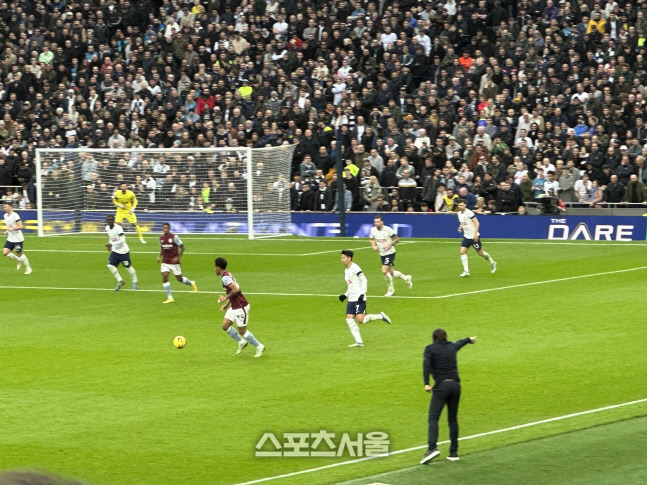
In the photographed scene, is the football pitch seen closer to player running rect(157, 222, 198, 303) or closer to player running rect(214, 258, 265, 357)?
player running rect(214, 258, 265, 357)

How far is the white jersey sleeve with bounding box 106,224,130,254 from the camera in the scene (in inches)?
1225

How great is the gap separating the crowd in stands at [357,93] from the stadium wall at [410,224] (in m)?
Answer: 0.59

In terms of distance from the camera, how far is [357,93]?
47.1m

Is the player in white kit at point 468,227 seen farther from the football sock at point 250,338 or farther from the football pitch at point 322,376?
the football sock at point 250,338

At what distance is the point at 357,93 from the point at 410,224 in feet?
23.0

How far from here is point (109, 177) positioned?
45969 mm

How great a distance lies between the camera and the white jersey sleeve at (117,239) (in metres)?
31.1

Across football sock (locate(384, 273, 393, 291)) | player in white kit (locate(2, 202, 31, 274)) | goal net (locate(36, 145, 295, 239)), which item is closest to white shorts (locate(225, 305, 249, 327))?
football sock (locate(384, 273, 393, 291))

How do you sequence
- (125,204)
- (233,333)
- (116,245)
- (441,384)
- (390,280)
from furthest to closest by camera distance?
(125,204)
(116,245)
(390,280)
(233,333)
(441,384)

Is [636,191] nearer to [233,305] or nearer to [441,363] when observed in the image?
[233,305]

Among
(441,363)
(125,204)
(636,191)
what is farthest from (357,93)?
(441,363)

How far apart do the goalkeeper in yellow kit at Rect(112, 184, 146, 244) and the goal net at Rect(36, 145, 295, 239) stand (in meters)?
1.47

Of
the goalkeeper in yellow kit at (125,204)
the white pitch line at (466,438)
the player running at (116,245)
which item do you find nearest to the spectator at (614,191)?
the goalkeeper in yellow kit at (125,204)

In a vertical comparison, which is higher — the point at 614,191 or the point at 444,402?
the point at 614,191
